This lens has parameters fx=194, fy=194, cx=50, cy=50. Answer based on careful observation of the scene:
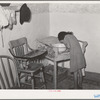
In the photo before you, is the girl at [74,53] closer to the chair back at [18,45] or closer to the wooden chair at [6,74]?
the chair back at [18,45]

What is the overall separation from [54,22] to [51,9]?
0.27 meters

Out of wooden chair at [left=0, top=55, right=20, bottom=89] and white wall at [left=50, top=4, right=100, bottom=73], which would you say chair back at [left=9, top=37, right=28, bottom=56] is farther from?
white wall at [left=50, top=4, right=100, bottom=73]

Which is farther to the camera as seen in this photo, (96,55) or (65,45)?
(96,55)

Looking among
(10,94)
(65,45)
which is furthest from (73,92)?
(65,45)

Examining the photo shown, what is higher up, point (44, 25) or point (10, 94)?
point (44, 25)

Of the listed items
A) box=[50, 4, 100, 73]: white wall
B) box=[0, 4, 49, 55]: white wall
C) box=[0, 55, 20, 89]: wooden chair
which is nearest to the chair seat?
box=[0, 55, 20, 89]: wooden chair

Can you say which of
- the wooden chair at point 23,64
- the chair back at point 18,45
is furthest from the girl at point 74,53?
the chair back at point 18,45

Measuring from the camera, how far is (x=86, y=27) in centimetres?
371

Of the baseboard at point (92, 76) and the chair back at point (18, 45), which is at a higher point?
the chair back at point (18, 45)

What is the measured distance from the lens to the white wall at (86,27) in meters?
3.64

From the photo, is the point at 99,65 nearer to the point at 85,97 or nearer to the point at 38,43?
the point at 38,43

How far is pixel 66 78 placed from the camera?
12.6ft

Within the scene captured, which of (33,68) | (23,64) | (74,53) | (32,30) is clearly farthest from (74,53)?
(32,30)

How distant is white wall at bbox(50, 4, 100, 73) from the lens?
143 inches
